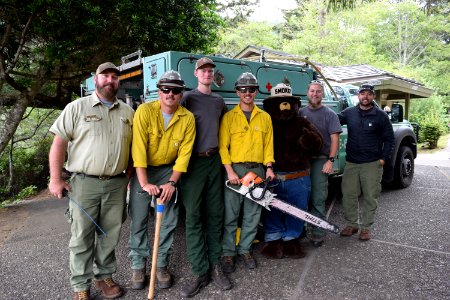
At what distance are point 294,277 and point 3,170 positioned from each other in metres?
8.10


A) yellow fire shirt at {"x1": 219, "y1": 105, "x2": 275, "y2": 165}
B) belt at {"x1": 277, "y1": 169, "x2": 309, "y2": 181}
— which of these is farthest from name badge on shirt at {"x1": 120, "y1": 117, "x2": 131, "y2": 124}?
belt at {"x1": 277, "y1": 169, "x2": 309, "y2": 181}

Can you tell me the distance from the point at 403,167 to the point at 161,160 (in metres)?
5.38

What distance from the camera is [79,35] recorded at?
219 inches

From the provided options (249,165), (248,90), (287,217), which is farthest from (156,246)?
(248,90)

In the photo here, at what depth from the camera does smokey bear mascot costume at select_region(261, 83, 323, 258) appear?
11.4 feet

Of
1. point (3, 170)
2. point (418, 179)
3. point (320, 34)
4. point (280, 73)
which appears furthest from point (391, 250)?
point (320, 34)

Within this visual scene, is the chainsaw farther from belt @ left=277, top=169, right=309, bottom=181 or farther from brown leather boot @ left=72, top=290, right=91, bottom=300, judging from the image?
brown leather boot @ left=72, top=290, right=91, bottom=300

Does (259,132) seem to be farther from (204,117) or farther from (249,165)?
(204,117)

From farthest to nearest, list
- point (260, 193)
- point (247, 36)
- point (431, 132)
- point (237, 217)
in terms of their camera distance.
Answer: point (247, 36)
point (431, 132)
point (237, 217)
point (260, 193)

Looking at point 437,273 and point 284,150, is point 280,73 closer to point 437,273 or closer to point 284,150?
point 284,150

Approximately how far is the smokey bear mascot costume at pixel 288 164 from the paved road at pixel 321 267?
9.1 inches

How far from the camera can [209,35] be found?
7215 mm

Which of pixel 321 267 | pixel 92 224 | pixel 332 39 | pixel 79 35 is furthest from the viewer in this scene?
pixel 332 39

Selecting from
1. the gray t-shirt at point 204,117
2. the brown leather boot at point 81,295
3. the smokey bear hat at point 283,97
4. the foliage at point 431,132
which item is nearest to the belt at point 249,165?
the gray t-shirt at point 204,117
